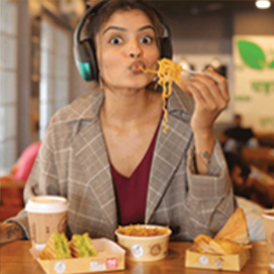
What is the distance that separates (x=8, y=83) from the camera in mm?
4836

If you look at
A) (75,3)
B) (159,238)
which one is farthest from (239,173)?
(75,3)

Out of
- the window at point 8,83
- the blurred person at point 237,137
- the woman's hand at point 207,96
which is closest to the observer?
the woman's hand at point 207,96

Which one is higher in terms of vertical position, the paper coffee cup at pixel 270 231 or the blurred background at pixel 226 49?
the blurred background at pixel 226 49

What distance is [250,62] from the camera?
21.2ft

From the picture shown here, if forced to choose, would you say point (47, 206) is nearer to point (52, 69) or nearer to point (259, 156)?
point (259, 156)

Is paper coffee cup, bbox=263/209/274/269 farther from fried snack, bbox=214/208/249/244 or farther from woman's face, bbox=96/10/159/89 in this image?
woman's face, bbox=96/10/159/89

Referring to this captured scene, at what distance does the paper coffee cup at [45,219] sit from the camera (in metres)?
1.24

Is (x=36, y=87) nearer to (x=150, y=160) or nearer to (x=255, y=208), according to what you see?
(x=255, y=208)

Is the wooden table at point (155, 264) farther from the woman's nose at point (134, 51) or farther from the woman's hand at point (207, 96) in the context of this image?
the woman's nose at point (134, 51)

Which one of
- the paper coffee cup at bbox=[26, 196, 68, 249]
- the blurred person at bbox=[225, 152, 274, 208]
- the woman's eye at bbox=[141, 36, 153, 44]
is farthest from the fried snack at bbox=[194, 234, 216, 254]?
the blurred person at bbox=[225, 152, 274, 208]

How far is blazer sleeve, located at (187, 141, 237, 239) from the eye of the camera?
1.36 meters

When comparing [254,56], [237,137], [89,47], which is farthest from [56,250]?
[254,56]

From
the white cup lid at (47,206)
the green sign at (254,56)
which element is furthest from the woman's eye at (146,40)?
the green sign at (254,56)

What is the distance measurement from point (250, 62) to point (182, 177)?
204 inches
